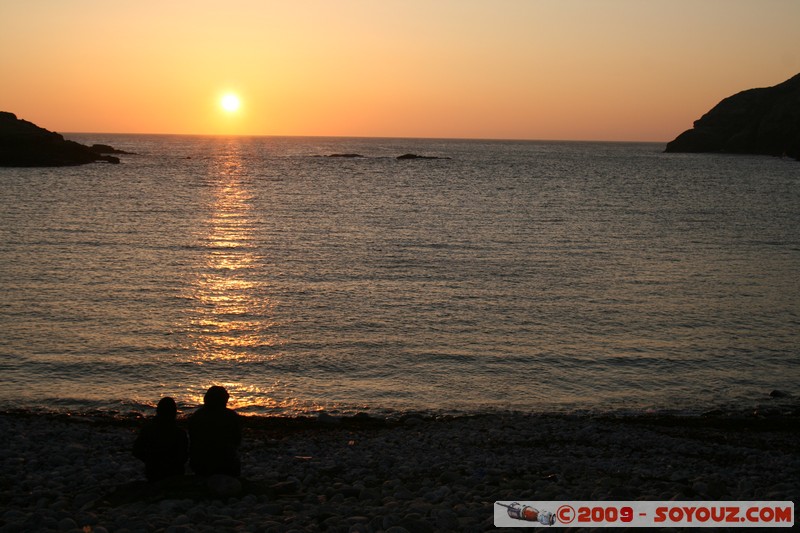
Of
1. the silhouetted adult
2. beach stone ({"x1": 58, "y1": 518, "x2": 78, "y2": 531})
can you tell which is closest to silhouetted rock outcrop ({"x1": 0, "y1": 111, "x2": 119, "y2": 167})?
the silhouetted adult

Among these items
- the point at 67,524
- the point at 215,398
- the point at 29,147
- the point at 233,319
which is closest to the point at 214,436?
the point at 215,398

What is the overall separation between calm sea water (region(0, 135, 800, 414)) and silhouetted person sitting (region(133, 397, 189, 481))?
7.51 metres

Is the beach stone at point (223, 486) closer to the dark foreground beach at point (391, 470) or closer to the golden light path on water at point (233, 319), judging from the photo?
the dark foreground beach at point (391, 470)

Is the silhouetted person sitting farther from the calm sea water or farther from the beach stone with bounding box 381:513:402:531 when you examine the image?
the calm sea water

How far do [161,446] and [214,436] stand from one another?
78 cm

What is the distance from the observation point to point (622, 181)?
114m

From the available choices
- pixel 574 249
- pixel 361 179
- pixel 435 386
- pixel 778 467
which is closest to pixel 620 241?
pixel 574 249

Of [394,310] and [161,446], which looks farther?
[394,310]

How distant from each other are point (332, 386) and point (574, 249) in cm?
2792

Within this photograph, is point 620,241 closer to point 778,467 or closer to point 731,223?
point 731,223

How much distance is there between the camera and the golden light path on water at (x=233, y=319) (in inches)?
783

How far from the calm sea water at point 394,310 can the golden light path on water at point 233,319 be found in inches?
4.3

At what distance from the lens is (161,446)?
1083cm

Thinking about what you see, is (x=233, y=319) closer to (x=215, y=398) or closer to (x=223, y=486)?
(x=215, y=398)
